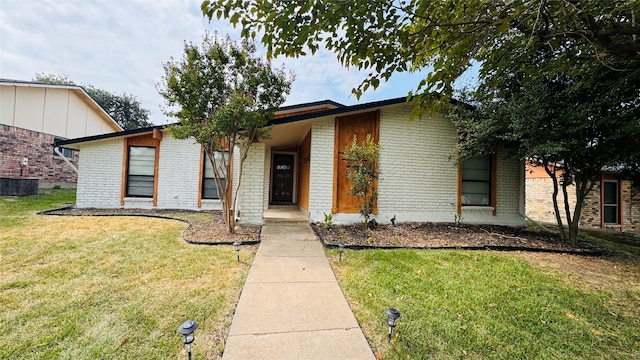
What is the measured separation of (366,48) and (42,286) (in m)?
4.87

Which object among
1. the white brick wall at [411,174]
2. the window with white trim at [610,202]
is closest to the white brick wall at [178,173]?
the white brick wall at [411,174]

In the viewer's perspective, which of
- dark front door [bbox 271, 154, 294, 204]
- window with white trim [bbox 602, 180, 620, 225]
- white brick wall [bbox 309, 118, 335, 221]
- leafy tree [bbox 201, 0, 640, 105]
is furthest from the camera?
dark front door [bbox 271, 154, 294, 204]

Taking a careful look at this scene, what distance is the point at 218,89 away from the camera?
5.05m

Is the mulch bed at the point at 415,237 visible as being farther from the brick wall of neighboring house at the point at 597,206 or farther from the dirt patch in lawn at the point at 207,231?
the brick wall of neighboring house at the point at 597,206

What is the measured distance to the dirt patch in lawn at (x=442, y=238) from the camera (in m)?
5.21

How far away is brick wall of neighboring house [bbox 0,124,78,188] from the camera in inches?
429

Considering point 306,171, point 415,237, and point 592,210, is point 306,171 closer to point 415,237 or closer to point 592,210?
point 415,237

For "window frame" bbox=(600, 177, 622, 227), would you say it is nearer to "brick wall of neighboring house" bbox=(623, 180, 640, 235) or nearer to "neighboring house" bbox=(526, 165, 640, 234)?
"neighboring house" bbox=(526, 165, 640, 234)

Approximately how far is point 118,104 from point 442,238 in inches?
1241

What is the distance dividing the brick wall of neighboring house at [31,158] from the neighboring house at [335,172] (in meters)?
6.18

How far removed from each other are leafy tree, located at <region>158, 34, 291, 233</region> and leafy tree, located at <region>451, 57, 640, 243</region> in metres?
4.15

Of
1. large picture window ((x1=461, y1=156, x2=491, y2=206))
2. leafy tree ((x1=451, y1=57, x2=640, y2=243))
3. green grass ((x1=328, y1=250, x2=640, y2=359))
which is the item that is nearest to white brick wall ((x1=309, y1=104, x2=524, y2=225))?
large picture window ((x1=461, y1=156, x2=491, y2=206))

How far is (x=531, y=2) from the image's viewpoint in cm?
238

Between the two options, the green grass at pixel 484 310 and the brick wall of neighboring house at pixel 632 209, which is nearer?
the green grass at pixel 484 310
